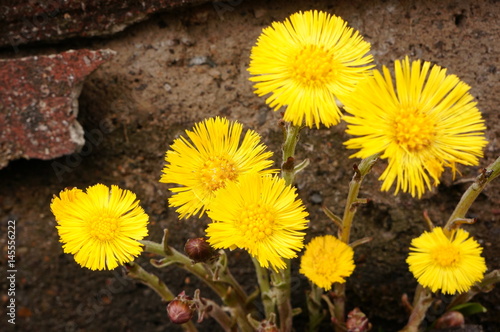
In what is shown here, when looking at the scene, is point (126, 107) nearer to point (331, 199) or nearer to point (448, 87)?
point (331, 199)

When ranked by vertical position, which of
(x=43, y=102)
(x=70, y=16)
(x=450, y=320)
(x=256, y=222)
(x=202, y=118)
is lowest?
(x=450, y=320)

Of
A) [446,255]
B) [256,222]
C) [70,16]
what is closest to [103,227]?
[256,222]

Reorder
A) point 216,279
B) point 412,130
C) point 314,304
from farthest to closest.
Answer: point 314,304 < point 216,279 < point 412,130

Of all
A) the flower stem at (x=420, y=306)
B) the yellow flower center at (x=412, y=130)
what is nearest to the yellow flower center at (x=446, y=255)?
the flower stem at (x=420, y=306)

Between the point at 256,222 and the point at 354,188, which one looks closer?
Answer: the point at 256,222

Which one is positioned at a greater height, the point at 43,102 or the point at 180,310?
the point at 43,102

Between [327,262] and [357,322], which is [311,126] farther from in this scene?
[357,322]

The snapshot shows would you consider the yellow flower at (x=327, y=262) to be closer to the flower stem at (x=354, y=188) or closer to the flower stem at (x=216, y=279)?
the flower stem at (x=354, y=188)

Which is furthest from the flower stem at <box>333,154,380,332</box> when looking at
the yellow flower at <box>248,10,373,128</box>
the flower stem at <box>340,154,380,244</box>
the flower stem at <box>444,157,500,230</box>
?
the flower stem at <box>444,157,500,230</box>
